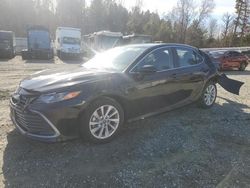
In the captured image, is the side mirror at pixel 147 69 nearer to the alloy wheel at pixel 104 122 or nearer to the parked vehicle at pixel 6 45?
the alloy wheel at pixel 104 122

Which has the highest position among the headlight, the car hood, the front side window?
the front side window

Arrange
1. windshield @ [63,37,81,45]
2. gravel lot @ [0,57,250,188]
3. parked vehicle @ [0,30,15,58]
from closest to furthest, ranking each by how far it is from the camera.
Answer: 1. gravel lot @ [0,57,250,188]
2. parked vehicle @ [0,30,15,58]
3. windshield @ [63,37,81,45]

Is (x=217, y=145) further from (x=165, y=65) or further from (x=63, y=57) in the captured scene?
(x=63, y=57)

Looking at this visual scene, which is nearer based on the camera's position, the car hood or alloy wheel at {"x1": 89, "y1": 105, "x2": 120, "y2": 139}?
the car hood

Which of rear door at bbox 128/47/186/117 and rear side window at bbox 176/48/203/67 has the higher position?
rear side window at bbox 176/48/203/67

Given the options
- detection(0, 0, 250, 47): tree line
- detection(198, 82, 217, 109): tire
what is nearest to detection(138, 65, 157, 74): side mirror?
detection(198, 82, 217, 109): tire

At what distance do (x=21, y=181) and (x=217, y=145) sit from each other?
9.88 ft

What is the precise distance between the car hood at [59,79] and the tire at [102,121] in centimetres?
41

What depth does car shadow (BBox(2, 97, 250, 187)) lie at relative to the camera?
11.1 feet

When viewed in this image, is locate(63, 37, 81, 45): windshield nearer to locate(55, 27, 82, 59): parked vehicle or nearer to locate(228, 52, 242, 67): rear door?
locate(55, 27, 82, 59): parked vehicle

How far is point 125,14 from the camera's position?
60.1 metres

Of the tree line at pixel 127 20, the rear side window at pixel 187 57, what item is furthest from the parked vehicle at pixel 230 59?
the tree line at pixel 127 20

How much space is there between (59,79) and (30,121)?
776 mm

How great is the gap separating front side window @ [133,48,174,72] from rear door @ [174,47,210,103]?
217 mm
